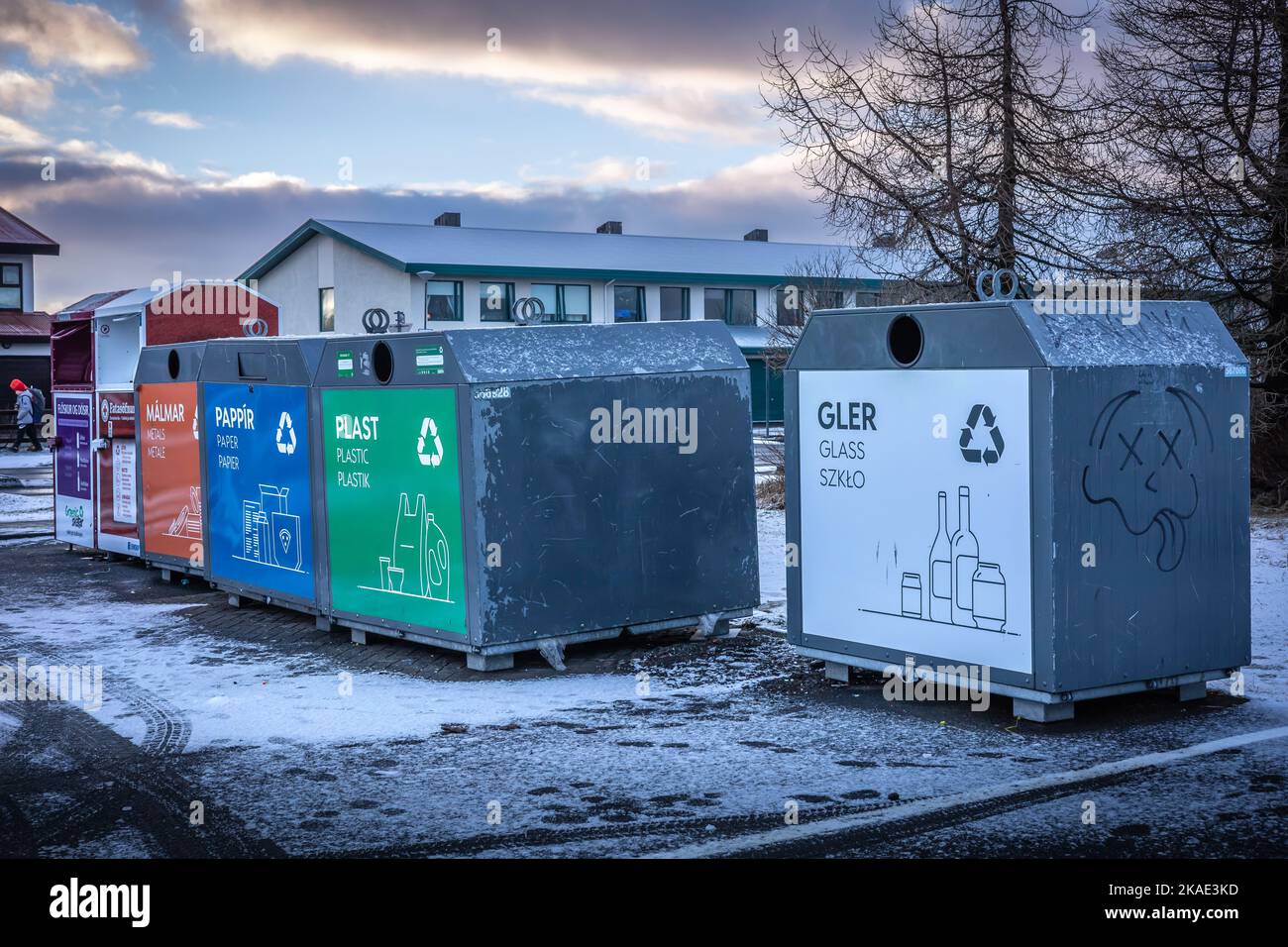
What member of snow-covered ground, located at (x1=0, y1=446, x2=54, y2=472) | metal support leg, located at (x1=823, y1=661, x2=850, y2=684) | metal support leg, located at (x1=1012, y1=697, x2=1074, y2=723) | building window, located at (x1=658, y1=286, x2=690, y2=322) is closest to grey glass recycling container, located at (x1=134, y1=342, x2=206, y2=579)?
metal support leg, located at (x1=823, y1=661, x2=850, y2=684)

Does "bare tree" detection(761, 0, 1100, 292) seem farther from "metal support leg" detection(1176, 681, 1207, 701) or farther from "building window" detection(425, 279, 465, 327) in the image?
"building window" detection(425, 279, 465, 327)

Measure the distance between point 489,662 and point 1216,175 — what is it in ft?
34.0

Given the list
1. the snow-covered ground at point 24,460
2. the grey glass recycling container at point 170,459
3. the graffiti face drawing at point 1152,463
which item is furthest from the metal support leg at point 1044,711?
the snow-covered ground at point 24,460

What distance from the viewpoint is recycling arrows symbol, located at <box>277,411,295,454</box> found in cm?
981

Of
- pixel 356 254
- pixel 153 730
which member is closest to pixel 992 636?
pixel 153 730

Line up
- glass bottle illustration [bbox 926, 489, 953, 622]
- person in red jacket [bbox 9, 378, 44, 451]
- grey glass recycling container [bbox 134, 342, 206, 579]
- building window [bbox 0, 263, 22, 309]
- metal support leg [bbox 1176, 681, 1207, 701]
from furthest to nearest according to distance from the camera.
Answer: building window [bbox 0, 263, 22, 309] → person in red jacket [bbox 9, 378, 44, 451] → grey glass recycling container [bbox 134, 342, 206, 579] → metal support leg [bbox 1176, 681, 1207, 701] → glass bottle illustration [bbox 926, 489, 953, 622]

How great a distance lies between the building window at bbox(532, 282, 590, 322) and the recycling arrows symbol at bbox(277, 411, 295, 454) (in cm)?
2896

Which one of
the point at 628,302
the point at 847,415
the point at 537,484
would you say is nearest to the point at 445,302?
the point at 628,302

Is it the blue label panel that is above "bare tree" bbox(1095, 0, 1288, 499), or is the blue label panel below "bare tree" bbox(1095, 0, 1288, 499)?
below

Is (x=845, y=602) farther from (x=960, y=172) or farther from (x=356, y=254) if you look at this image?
A: (x=356, y=254)

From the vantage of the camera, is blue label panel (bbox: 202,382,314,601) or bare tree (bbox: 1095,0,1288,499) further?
bare tree (bbox: 1095,0,1288,499)

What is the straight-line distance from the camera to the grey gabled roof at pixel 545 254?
37.7m
